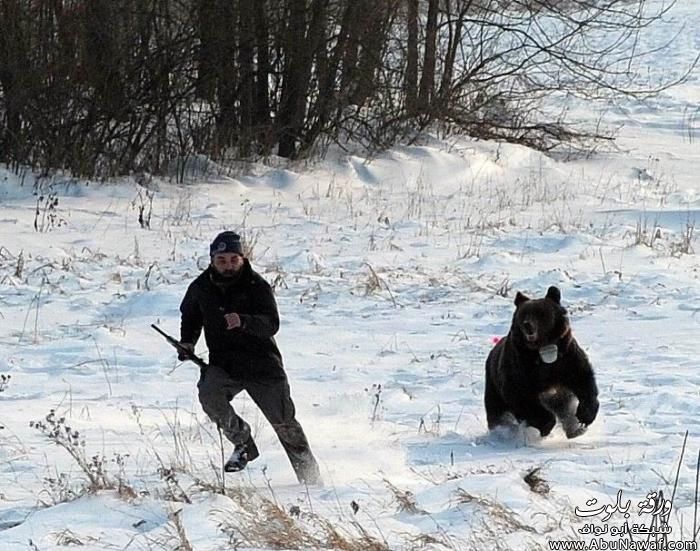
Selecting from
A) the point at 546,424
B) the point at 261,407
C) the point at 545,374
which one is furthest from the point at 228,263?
the point at 546,424

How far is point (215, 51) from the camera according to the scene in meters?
18.7

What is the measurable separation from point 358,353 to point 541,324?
2.90 meters

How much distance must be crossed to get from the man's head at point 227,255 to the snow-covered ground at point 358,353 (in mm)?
1053

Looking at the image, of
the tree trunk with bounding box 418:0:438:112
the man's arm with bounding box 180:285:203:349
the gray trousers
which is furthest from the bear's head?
the tree trunk with bounding box 418:0:438:112

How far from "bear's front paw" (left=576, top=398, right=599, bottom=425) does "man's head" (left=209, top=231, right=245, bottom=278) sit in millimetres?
2305

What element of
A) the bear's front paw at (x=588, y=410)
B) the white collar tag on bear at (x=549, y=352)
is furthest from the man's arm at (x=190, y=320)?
the bear's front paw at (x=588, y=410)

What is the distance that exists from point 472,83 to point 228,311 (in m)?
16.8

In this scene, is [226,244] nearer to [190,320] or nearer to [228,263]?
[228,263]

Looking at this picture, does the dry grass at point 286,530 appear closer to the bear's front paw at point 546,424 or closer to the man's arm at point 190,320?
the man's arm at point 190,320

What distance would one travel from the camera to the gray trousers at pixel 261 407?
6.73 m

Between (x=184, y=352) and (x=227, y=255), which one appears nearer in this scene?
(x=227, y=255)

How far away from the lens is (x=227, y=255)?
6.58 meters

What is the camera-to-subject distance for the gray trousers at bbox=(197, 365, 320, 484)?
6.73m

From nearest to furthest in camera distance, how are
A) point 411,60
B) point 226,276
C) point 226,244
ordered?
point 226,244 → point 226,276 → point 411,60
